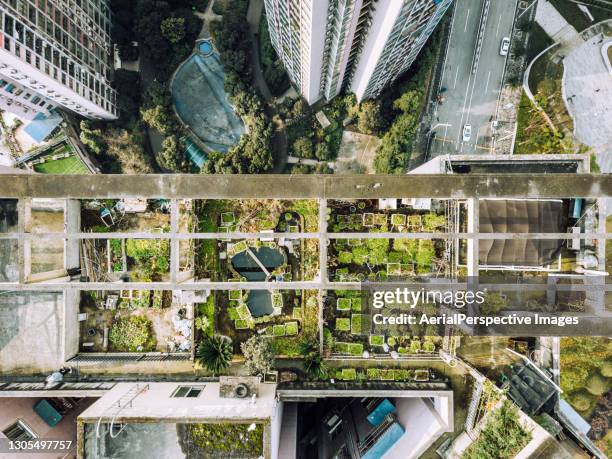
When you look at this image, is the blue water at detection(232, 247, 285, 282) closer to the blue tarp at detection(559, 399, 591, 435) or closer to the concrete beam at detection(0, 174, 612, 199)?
the concrete beam at detection(0, 174, 612, 199)

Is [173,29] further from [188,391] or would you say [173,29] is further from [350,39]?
[188,391]

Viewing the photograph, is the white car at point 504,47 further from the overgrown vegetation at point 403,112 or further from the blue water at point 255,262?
the blue water at point 255,262

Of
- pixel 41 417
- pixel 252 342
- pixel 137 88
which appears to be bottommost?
pixel 41 417

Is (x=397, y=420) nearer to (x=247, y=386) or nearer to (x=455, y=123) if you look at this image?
(x=247, y=386)

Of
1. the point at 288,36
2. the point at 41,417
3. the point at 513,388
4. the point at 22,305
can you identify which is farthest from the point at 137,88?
the point at 513,388

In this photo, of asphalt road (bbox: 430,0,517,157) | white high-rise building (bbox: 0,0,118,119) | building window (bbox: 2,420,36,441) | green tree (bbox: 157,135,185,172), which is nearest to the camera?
building window (bbox: 2,420,36,441)

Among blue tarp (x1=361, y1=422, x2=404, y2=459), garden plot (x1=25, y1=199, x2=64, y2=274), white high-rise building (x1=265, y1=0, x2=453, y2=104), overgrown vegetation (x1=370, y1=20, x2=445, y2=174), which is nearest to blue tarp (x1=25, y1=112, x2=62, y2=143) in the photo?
garden plot (x1=25, y1=199, x2=64, y2=274)

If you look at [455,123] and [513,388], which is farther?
[455,123]
